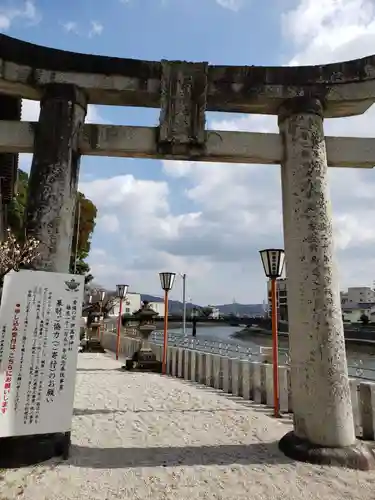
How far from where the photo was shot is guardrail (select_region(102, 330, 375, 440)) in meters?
5.64

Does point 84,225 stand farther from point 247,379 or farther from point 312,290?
point 312,290

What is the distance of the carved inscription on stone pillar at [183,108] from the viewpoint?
5.41 meters

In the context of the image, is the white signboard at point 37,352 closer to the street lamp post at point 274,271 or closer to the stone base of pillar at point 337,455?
the stone base of pillar at point 337,455

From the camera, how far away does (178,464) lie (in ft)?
14.5

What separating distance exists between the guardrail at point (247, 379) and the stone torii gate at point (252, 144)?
1198 mm

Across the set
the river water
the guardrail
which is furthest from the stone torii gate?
the river water

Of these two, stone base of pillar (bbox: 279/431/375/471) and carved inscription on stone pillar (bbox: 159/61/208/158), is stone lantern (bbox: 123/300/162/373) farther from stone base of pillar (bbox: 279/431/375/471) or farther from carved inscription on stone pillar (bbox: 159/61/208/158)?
carved inscription on stone pillar (bbox: 159/61/208/158)

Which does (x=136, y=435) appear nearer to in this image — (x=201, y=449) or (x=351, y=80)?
(x=201, y=449)

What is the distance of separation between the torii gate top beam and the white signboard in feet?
9.53

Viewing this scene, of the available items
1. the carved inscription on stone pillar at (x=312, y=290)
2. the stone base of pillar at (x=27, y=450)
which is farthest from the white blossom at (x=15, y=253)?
the carved inscription on stone pillar at (x=312, y=290)

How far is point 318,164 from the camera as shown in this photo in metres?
5.27

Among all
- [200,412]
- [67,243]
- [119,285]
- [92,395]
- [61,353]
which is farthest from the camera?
[119,285]

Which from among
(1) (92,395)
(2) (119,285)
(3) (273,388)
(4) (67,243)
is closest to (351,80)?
(4) (67,243)

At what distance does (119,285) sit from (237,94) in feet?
37.6
